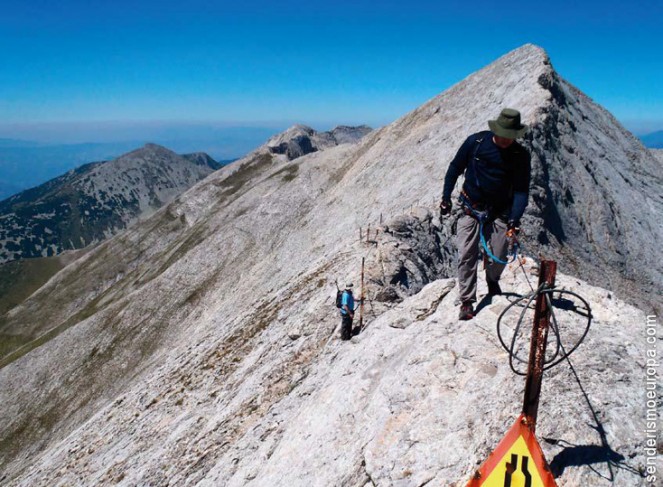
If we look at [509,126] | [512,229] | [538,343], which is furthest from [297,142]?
[538,343]

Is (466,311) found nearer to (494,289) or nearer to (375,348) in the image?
(494,289)

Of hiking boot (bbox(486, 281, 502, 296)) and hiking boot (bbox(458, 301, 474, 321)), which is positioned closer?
hiking boot (bbox(458, 301, 474, 321))

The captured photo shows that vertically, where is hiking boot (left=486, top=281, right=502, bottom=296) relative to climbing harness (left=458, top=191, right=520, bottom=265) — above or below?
Answer: below

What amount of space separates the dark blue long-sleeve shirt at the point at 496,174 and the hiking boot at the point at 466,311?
8.51 feet

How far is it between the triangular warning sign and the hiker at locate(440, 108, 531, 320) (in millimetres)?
4837

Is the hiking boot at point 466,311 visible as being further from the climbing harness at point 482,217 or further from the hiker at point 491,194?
the climbing harness at point 482,217

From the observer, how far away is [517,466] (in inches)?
254

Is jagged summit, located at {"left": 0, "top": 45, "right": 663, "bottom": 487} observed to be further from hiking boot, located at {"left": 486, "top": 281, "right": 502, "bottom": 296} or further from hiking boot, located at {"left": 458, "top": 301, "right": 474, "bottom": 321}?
hiking boot, located at {"left": 486, "top": 281, "right": 502, "bottom": 296}

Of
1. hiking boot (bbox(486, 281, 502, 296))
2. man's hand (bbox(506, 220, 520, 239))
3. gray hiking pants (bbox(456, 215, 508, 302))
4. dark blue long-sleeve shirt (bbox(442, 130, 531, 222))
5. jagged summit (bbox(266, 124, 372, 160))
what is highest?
jagged summit (bbox(266, 124, 372, 160))

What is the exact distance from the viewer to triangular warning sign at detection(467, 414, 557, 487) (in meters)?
6.25

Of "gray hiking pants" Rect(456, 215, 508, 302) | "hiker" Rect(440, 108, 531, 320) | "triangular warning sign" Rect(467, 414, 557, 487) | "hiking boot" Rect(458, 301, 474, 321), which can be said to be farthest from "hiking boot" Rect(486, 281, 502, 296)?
"triangular warning sign" Rect(467, 414, 557, 487)

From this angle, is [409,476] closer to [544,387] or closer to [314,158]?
[544,387]

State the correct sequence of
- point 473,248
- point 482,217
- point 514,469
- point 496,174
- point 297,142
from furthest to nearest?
point 297,142
point 473,248
point 482,217
point 496,174
point 514,469

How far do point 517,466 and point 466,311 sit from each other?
536 cm
